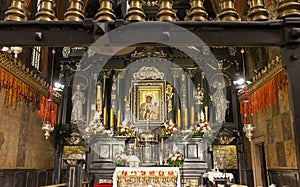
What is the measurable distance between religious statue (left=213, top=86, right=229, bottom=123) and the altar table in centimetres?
535

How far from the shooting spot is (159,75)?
13.5 m

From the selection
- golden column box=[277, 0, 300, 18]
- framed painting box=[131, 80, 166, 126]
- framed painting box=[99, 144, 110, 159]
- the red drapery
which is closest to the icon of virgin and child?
framed painting box=[131, 80, 166, 126]

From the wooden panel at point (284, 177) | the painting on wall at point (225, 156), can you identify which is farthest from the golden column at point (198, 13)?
the painting on wall at point (225, 156)

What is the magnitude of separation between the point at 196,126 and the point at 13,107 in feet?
22.6

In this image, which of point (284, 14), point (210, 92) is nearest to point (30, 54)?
point (210, 92)

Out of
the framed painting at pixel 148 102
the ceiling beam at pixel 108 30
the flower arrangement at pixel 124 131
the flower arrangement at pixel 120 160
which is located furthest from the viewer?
the framed painting at pixel 148 102

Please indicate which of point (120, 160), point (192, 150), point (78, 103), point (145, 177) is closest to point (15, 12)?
point (145, 177)

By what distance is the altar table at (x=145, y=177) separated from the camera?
26.8ft

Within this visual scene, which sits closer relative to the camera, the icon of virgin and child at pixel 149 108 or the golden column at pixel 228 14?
the golden column at pixel 228 14

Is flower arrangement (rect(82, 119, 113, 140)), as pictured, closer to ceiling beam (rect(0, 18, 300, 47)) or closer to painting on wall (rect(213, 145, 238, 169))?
painting on wall (rect(213, 145, 238, 169))

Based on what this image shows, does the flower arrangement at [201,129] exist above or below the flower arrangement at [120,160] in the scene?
above

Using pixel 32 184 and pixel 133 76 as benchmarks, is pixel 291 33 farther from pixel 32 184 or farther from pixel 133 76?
pixel 133 76

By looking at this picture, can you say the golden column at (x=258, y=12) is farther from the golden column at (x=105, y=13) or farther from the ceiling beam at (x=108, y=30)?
the golden column at (x=105, y=13)

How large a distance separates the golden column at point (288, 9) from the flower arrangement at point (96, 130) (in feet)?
33.0
